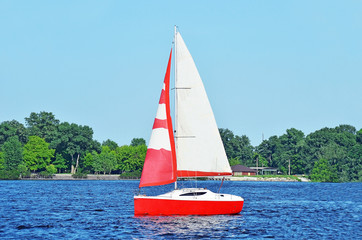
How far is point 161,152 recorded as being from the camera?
155 feet

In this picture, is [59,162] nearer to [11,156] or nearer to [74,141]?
[74,141]

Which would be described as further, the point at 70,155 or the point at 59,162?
the point at 70,155

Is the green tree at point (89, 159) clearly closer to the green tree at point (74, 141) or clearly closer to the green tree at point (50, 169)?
the green tree at point (74, 141)

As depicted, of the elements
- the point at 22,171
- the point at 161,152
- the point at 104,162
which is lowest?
the point at 161,152

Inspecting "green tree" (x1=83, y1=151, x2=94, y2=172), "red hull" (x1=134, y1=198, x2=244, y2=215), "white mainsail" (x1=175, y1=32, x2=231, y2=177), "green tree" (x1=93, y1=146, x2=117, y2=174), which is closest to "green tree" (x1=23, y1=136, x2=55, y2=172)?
"green tree" (x1=83, y1=151, x2=94, y2=172)

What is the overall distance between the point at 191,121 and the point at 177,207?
24.2 ft

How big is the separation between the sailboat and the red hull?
0.30ft

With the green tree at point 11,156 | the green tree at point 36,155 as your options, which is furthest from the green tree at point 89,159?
the green tree at point 11,156

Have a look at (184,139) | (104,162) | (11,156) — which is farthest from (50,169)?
(184,139)

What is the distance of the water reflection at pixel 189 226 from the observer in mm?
39666

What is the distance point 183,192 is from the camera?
46000mm

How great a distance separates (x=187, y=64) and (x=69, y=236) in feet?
56.7

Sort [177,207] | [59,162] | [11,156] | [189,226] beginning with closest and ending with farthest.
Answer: [189,226] → [177,207] → [11,156] → [59,162]

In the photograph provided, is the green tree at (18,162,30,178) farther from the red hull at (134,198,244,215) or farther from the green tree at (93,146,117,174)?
the red hull at (134,198,244,215)
